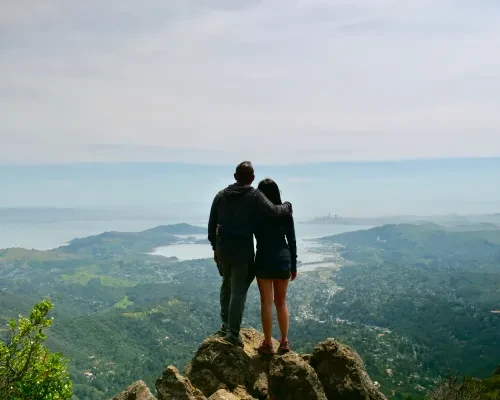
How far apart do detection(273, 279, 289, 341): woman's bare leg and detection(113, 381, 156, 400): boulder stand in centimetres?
429

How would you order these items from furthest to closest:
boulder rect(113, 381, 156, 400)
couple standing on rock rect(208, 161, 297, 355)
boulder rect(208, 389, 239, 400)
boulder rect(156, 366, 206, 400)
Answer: couple standing on rock rect(208, 161, 297, 355)
boulder rect(113, 381, 156, 400)
boulder rect(156, 366, 206, 400)
boulder rect(208, 389, 239, 400)

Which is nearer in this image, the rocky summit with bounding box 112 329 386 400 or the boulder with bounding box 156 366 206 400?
the boulder with bounding box 156 366 206 400

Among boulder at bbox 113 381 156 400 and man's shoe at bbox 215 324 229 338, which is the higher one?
man's shoe at bbox 215 324 229 338

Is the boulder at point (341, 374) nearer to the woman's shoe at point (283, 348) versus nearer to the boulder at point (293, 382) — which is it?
the boulder at point (293, 382)

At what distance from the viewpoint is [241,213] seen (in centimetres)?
1267

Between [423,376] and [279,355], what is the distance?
Answer: 594ft

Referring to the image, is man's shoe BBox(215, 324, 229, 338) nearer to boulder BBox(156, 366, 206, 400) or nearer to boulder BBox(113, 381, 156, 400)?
boulder BBox(156, 366, 206, 400)

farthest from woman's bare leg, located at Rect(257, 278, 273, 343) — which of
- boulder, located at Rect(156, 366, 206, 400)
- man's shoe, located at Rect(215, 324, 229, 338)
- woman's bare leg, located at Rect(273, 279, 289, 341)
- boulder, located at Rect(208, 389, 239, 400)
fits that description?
boulder, located at Rect(156, 366, 206, 400)

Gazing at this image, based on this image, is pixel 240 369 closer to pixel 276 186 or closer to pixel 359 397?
pixel 359 397

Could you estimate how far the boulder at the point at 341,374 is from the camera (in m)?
13.3

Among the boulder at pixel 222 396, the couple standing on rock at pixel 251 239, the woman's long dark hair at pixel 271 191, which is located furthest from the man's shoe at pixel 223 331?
the woman's long dark hair at pixel 271 191

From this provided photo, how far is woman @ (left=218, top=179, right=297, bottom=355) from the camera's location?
502 inches

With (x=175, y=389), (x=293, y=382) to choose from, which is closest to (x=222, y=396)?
(x=175, y=389)

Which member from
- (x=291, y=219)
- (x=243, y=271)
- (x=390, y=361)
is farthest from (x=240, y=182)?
(x=390, y=361)
